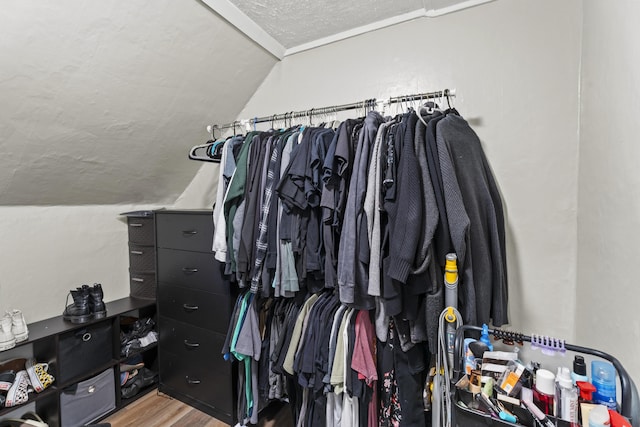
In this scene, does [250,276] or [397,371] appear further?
[250,276]

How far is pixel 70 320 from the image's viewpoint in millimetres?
1814

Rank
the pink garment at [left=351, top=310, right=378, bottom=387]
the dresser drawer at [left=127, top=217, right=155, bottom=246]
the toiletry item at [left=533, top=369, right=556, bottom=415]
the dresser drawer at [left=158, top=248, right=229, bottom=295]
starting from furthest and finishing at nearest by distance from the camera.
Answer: the dresser drawer at [left=127, top=217, right=155, bottom=246] → the dresser drawer at [left=158, top=248, right=229, bottom=295] → the pink garment at [left=351, top=310, right=378, bottom=387] → the toiletry item at [left=533, top=369, right=556, bottom=415]

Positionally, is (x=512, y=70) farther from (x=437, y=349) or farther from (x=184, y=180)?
(x=184, y=180)

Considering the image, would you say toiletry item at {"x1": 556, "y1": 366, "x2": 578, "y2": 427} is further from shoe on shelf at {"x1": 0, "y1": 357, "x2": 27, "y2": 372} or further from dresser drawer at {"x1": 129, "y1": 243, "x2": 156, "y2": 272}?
shoe on shelf at {"x1": 0, "y1": 357, "x2": 27, "y2": 372}

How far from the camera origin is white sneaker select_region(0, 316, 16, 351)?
4.86 ft

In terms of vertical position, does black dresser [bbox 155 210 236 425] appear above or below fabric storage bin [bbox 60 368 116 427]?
above

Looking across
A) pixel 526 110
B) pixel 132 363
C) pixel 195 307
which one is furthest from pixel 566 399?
pixel 132 363

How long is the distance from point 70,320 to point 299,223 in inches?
65.2

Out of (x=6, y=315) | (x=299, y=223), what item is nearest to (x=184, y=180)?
(x=6, y=315)

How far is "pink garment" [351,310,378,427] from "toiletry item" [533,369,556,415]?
24.5 inches

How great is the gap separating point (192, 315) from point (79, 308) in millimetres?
686

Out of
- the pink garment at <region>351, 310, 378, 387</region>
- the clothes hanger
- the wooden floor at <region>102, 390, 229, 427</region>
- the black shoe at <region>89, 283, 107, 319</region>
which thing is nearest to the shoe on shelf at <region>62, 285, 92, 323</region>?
the black shoe at <region>89, 283, 107, 319</region>

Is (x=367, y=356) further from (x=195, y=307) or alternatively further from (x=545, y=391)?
(x=195, y=307)


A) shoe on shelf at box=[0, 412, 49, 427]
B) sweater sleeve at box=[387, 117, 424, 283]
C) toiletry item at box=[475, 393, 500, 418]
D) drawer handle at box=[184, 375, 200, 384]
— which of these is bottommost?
shoe on shelf at box=[0, 412, 49, 427]
